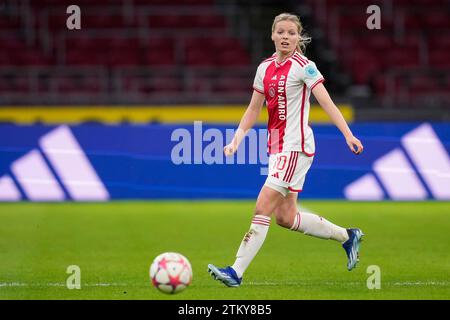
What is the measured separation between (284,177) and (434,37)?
1503cm

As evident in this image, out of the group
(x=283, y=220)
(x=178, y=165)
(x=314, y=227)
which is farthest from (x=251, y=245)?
(x=178, y=165)

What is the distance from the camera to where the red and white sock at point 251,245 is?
809 centimetres

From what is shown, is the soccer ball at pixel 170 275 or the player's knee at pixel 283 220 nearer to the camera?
the soccer ball at pixel 170 275

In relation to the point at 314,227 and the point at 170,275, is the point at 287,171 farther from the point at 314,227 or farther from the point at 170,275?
the point at 170,275

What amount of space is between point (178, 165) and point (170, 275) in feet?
28.6

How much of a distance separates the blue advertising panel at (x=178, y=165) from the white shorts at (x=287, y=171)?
25.4 feet

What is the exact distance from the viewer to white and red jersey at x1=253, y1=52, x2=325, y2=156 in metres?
8.29

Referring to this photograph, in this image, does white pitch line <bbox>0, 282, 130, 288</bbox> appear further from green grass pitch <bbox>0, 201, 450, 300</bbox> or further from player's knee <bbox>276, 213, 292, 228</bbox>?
player's knee <bbox>276, 213, 292, 228</bbox>

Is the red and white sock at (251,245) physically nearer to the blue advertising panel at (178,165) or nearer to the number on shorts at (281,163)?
the number on shorts at (281,163)

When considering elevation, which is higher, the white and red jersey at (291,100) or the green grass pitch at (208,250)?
the white and red jersey at (291,100)

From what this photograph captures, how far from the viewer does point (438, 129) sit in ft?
53.7

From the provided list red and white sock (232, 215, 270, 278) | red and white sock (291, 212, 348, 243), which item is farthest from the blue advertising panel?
red and white sock (232, 215, 270, 278)

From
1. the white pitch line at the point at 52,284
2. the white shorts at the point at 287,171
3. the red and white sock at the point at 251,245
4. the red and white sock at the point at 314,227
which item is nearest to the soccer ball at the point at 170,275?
the red and white sock at the point at 251,245

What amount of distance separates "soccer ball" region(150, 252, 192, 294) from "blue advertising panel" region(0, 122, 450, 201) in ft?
27.6
